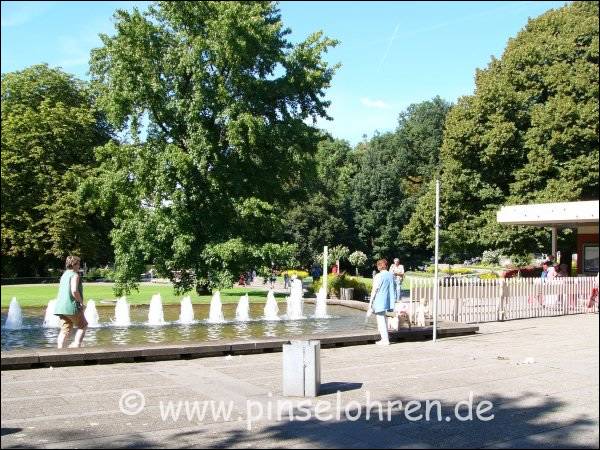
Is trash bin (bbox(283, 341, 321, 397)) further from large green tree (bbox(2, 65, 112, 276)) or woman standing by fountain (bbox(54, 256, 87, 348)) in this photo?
woman standing by fountain (bbox(54, 256, 87, 348))

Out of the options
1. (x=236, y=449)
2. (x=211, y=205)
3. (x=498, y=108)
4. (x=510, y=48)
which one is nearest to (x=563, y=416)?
(x=236, y=449)

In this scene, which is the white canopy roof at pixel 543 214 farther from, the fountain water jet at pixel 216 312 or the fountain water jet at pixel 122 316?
the fountain water jet at pixel 122 316

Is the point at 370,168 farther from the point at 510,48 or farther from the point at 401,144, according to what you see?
the point at 510,48

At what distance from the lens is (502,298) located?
65.8ft

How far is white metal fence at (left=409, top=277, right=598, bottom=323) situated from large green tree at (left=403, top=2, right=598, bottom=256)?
28.1ft

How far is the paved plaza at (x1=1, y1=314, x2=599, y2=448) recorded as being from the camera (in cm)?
698

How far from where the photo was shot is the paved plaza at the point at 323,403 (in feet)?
22.9

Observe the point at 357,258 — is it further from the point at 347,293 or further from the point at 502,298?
the point at 502,298

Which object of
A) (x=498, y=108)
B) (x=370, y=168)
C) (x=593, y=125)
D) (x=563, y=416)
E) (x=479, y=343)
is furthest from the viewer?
(x=370, y=168)

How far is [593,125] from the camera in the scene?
27469 mm

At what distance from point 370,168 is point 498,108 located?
966 inches

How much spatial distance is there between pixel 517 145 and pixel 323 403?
33.8 metres

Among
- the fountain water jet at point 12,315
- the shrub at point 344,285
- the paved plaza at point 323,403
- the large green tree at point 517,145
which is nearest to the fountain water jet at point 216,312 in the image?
the paved plaza at point 323,403

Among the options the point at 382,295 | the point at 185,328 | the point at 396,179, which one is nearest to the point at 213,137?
the point at 185,328
